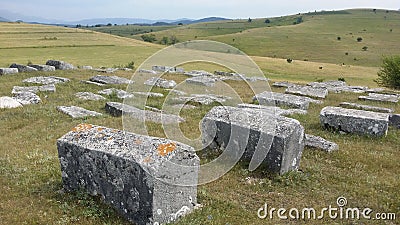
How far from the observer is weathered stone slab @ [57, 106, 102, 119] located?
43.7 ft

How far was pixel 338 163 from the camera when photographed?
9305mm

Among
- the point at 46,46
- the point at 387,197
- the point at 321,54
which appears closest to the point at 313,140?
the point at 387,197

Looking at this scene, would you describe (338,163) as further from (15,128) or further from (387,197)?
A: (15,128)

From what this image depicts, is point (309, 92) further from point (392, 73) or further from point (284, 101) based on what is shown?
point (392, 73)

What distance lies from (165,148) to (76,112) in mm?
8678

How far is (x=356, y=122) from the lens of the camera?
464 inches

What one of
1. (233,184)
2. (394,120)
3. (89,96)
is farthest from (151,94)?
(233,184)

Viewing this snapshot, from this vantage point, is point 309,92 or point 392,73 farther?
point 392,73

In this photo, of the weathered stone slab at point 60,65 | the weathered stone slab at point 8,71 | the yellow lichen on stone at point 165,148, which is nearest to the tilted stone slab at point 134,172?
the yellow lichen on stone at point 165,148

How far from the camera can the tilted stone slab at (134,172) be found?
577 centimetres

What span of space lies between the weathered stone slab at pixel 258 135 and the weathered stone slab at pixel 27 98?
929cm

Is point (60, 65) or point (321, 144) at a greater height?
point (60, 65)

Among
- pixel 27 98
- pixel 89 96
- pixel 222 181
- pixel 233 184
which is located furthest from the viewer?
pixel 89 96

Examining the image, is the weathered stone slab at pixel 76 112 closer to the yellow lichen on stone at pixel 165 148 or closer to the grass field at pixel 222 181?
the grass field at pixel 222 181
